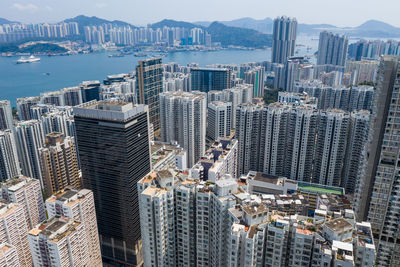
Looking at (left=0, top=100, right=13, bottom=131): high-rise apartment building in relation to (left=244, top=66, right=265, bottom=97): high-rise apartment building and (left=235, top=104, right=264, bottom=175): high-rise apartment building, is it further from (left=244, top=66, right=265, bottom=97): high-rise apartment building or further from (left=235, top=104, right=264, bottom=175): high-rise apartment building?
(left=244, top=66, right=265, bottom=97): high-rise apartment building

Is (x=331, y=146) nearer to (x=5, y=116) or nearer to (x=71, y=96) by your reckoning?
(x=5, y=116)

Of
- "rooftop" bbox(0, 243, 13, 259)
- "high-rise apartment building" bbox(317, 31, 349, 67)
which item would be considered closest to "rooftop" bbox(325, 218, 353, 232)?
"rooftop" bbox(0, 243, 13, 259)

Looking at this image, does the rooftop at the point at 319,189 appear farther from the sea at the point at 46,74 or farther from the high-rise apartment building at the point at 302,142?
the sea at the point at 46,74

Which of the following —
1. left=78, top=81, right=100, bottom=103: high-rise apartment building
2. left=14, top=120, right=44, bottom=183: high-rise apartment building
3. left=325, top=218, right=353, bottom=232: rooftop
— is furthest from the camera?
left=78, top=81, right=100, bottom=103: high-rise apartment building

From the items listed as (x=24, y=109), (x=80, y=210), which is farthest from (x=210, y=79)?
(x=80, y=210)

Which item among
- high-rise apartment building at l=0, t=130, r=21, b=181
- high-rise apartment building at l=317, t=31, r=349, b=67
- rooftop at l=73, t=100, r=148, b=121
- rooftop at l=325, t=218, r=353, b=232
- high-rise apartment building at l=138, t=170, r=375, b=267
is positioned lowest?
high-rise apartment building at l=0, t=130, r=21, b=181

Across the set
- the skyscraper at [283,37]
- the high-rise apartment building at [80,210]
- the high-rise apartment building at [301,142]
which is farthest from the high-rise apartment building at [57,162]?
the skyscraper at [283,37]

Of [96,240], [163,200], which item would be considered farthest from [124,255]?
[163,200]

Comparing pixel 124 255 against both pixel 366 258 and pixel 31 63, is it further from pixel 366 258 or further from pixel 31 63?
pixel 31 63
